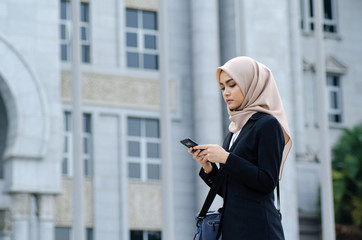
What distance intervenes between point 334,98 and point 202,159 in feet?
71.8

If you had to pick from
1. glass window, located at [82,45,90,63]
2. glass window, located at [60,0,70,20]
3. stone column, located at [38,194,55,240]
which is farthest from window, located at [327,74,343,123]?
stone column, located at [38,194,55,240]

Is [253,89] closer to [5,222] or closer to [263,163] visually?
[263,163]

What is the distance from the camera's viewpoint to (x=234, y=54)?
812 inches

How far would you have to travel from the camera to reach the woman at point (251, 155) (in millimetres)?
2973

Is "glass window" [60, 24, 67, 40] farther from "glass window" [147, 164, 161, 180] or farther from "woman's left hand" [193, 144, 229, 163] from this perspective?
"woman's left hand" [193, 144, 229, 163]

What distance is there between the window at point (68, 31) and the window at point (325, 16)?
7.78 meters

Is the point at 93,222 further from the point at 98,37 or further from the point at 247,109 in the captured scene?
the point at 247,109

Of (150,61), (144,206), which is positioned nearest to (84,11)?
(150,61)

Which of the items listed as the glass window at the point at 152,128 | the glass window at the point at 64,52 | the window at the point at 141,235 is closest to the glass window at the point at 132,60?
the glass window at the point at 152,128

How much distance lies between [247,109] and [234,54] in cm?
1767

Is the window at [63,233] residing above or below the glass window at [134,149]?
below

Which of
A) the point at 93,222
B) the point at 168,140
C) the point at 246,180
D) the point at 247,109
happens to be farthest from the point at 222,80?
the point at 93,222

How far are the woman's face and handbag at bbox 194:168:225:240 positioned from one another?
27 cm

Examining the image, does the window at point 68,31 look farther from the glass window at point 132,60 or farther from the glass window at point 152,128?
the glass window at point 152,128
